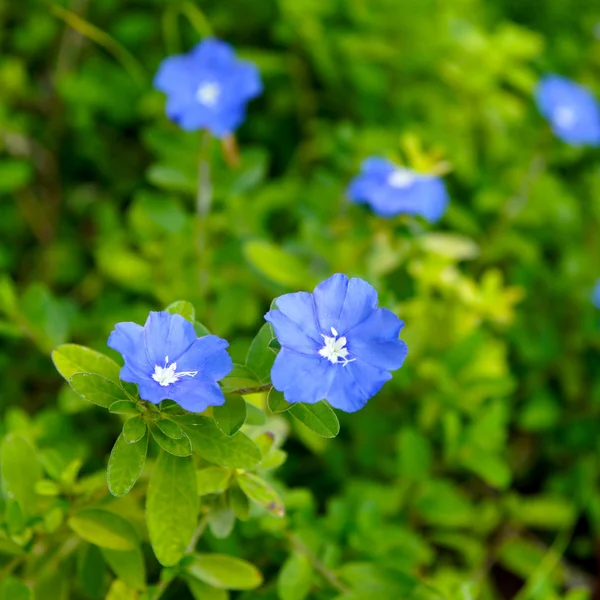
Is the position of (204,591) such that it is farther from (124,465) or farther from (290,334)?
(290,334)

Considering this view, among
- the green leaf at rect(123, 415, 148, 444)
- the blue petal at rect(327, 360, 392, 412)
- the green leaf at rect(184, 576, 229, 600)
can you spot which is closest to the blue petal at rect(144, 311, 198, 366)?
the green leaf at rect(123, 415, 148, 444)

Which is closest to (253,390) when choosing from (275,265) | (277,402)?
(277,402)

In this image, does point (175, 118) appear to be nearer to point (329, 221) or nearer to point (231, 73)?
point (231, 73)

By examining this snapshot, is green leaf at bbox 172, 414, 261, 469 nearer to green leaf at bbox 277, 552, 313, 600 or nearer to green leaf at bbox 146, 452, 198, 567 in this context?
green leaf at bbox 146, 452, 198, 567

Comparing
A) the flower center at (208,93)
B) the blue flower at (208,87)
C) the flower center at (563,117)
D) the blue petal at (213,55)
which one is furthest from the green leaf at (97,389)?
the flower center at (563,117)

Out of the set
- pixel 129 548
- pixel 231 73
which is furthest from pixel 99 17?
pixel 129 548

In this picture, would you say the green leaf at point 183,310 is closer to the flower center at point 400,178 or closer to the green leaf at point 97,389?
the green leaf at point 97,389
